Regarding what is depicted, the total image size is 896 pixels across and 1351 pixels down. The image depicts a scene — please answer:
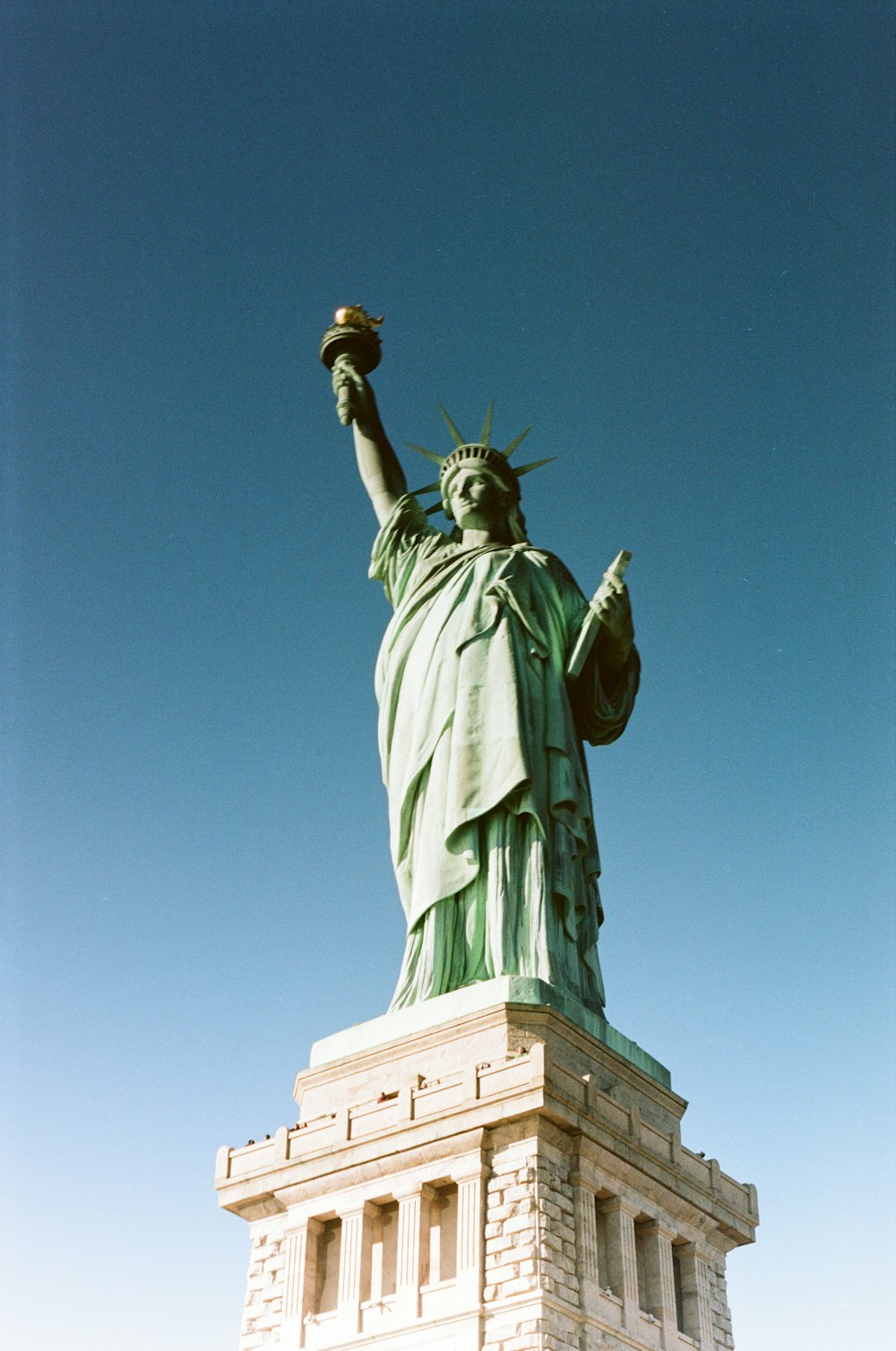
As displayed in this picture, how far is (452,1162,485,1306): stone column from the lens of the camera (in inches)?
604

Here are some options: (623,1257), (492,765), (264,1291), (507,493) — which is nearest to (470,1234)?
(623,1257)

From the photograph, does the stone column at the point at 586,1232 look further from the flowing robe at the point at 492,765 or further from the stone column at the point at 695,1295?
the flowing robe at the point at 492,765

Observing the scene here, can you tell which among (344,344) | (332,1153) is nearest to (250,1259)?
(332,1153)

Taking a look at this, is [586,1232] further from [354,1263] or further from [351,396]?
[351,396]

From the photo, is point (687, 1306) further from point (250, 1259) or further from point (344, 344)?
point (344, 344)

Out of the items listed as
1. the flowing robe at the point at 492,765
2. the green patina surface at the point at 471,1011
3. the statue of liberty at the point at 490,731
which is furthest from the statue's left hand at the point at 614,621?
the green patina surface at the point at 471,1011

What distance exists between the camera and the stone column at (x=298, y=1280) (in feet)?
53.7

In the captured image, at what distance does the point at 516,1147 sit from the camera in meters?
16.0

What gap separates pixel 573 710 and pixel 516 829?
2377mm

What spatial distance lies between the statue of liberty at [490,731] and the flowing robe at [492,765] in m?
0.02

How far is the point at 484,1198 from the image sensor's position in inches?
624

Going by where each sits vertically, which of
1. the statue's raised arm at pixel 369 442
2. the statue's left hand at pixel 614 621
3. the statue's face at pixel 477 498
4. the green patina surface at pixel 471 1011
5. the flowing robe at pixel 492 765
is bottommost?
the green patina surface at pixel 471 1011

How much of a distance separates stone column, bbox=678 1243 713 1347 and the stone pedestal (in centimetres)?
2

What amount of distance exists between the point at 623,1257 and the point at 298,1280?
312cm
